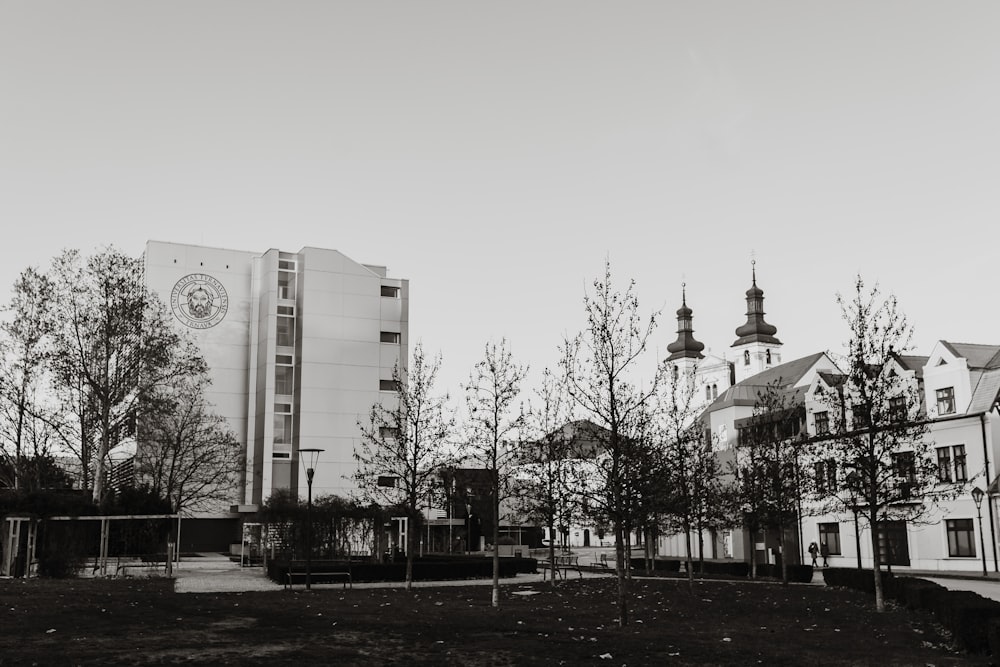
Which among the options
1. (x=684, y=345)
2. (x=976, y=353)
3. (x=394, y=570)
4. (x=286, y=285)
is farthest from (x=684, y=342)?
(x=394, y=570)

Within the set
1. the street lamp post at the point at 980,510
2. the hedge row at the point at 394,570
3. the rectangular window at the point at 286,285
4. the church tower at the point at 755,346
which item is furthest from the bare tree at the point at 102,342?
the church tower at the point at 755,346

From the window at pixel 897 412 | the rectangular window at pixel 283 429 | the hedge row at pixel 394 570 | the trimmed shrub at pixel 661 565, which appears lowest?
the trimmed shrub at pixel 661 565

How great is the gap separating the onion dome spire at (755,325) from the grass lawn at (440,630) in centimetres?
10587

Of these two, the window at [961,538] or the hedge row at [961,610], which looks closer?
the hedge row at [961,610]

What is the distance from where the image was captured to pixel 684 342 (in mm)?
141750

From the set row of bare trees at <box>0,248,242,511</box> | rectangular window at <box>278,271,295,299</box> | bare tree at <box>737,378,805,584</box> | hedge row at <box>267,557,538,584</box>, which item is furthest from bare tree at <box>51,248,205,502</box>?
Result: rectangular window at <box>278,271,295,299</box>

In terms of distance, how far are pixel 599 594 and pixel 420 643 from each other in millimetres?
15448

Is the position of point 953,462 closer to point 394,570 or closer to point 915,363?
point 915,363

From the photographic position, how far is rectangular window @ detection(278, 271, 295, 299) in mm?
82625

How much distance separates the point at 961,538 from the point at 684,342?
97542mm

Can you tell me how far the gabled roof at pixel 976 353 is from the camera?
46.9 metres

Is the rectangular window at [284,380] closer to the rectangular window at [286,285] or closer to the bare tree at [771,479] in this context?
the rectangular window at [286,285]

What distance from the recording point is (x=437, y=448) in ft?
113

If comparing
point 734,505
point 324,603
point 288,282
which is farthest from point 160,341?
point 288,282
